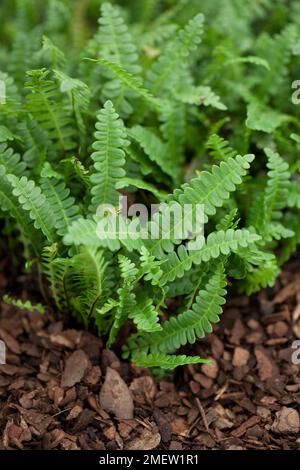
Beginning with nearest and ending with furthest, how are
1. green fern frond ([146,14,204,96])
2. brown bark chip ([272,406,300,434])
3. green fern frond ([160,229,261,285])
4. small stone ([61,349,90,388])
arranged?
green fern frond ([160,229,261,285]), brown bark chip ([272,406,300,434]), small stone ([61,349,90,388]), green fern frond ([146,14,204,96])

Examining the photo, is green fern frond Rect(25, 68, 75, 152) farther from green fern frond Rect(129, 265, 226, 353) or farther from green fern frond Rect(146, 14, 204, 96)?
green fern frond Rect(129, 265, 226, 353)

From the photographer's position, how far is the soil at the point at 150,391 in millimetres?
2074

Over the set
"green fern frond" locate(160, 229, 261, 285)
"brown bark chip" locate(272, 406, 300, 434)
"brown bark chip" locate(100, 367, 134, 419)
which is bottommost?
"brown bark chip" locate(272, 406, 300, 434)

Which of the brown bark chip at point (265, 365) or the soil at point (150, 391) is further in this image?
the brown bark chip at point (265, 365)

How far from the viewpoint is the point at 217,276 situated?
2.06 metres

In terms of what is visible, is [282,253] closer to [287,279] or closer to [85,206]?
[287,279]

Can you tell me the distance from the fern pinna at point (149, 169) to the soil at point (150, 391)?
0.38ft

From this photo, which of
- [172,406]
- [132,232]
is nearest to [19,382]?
[172,406]

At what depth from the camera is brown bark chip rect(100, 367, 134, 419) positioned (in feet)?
7.01

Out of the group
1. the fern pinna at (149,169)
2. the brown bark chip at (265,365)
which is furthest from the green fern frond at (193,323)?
the brown bark chip at (265,365)

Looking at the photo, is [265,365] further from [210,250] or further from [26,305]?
[26,305]

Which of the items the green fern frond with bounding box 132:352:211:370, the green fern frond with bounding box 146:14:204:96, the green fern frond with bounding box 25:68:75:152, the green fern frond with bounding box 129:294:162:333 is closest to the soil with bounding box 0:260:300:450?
the green fern frond with bounding box 132:352:211:370

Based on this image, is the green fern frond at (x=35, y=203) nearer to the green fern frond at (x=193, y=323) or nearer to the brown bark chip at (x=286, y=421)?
the green fern frond at (x=193, y=323)

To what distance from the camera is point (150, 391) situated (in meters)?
2.22
